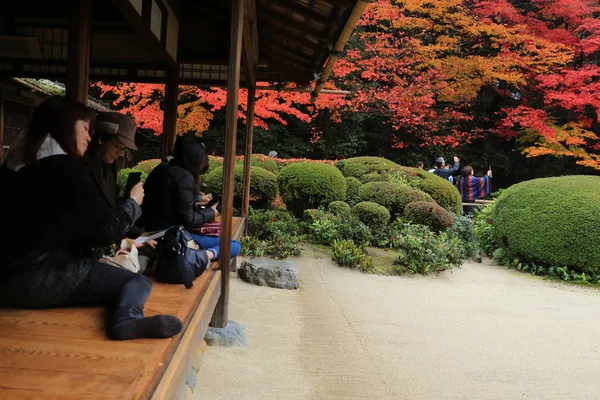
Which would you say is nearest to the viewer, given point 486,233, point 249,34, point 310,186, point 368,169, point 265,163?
point 249,34

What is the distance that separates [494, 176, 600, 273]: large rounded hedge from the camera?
811cm

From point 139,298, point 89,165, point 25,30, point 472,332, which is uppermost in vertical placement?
point 25,30

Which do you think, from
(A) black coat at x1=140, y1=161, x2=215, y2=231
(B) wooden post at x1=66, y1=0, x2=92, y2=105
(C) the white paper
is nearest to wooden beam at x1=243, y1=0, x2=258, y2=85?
(B) wooden post at x1=66, y1=0, x2=92, y2=105

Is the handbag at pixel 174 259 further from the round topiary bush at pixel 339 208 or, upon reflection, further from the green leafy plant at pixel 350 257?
the round topiary bush at pixel 339 208

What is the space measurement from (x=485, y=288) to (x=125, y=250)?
632 cm

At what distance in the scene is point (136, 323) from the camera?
6.48ft

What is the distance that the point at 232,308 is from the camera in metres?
5.61

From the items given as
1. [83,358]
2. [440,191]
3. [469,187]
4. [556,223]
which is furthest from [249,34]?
[469,187]

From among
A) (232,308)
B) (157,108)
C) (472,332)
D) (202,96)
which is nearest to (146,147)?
(157,108)

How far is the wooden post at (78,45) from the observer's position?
3.16m

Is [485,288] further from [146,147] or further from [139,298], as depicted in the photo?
[146,147]

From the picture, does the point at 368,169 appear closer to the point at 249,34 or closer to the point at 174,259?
the point at 249,34

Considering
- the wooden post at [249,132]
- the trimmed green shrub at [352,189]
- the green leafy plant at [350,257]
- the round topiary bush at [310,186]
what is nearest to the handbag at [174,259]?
the wooden post at [249,132]

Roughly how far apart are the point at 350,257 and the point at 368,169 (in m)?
4.45
